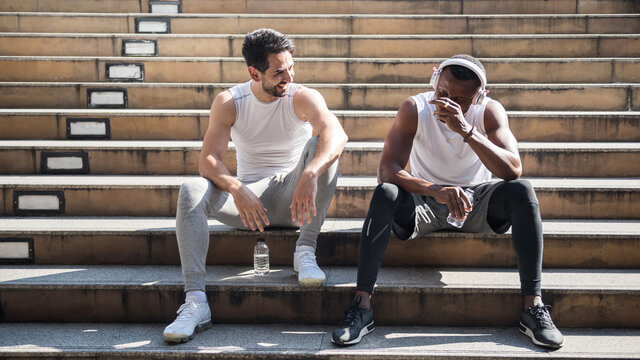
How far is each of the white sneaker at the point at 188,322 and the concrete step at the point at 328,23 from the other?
3513 millimetres

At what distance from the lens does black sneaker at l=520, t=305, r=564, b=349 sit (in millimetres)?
2607

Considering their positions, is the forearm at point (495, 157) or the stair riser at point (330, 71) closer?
the forearm at point (495, 157)

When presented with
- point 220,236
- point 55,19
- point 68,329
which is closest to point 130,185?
point 220,236

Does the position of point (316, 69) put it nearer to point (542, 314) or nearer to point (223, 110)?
point (223, 110)

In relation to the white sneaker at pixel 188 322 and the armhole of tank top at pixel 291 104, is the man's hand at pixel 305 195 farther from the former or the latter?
the white sneaker at pixel 188 322

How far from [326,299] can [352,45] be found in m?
3.03

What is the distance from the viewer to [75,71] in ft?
16.4

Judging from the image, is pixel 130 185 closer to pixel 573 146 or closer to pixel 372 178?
pixel 372 178

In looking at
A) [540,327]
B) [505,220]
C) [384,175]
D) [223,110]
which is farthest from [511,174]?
[223,110]

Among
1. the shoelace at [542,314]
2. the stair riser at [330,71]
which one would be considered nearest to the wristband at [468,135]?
the shoelace at [542,314]

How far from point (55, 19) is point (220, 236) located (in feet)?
11.7

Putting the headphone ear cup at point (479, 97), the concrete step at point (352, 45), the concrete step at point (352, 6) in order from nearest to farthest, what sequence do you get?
1. the headphone ear cup at point (479, 97)
2. the concrete step at point (352, 45)
3. the concrete step at point (352, 6)

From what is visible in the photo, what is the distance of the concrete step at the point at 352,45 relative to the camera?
17.1ft

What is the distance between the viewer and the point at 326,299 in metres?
2.95
